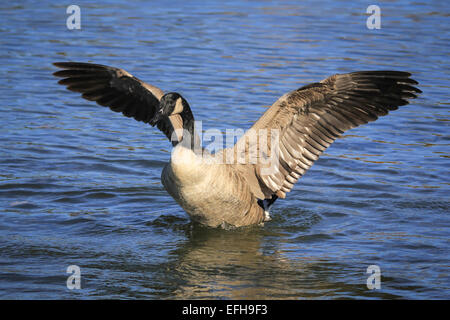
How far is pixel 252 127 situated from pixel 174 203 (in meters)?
1.80

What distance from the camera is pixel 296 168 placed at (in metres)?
7.34

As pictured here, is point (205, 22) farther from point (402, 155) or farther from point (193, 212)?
point (193, 212)

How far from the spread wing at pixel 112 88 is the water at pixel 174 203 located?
117 cm

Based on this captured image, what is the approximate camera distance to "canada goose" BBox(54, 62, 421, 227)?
6617mm

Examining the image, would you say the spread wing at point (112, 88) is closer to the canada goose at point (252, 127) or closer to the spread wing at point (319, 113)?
the canada goose at point (252, 127)

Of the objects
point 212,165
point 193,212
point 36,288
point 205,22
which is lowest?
point 36,288

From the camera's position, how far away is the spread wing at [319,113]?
6.78 m

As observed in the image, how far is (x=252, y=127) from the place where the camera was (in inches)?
269

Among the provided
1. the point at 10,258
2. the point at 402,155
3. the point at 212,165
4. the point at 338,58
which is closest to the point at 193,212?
the point at 212,165

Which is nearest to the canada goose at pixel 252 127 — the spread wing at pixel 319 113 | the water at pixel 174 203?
the spread wing at pixel 319 113

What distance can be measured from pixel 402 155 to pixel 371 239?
2797 millimetres

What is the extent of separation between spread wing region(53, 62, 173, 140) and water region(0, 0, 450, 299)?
3.83 feet

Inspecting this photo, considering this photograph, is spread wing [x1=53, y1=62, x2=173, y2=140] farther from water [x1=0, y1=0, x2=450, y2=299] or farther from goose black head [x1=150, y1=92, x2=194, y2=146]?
water [x1=0, y1=0, x2=450, y2=299]

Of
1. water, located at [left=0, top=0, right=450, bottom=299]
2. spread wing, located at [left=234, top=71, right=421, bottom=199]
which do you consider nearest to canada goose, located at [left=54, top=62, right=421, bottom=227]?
spread wing, located at [left=234, top=71, right=421, bottom=199]
